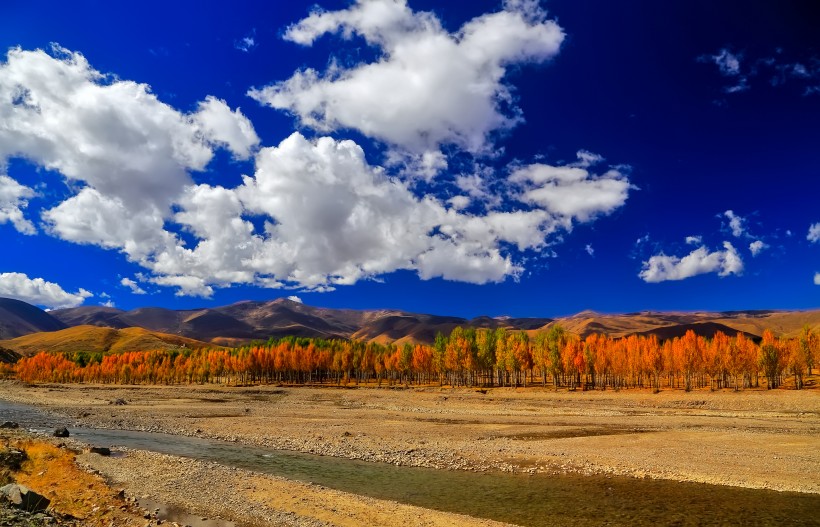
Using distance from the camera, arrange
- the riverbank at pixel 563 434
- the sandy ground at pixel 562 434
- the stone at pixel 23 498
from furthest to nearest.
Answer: the riverbank at pixel 563 434, the sandy ground at pixel 562 434, the stone at pixel 23 498

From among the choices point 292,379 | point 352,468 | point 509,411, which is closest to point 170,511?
point 352,468

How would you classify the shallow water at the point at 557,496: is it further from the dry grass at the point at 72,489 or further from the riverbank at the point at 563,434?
the dry grass at the point at 72,489

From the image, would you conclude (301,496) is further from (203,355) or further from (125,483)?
(203,355)

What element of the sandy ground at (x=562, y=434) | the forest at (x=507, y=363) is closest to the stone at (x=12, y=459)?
the sandy ground at (x=562, y=434)

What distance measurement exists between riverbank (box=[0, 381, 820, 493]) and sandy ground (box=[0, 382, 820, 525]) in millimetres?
109

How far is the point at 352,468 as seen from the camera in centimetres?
3212

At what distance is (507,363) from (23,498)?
386ft

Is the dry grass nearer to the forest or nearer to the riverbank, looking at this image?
the riverbank

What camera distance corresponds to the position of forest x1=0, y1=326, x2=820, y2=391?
110 meters

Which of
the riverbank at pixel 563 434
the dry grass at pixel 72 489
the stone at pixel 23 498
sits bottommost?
the riverbank at pixel 563 434

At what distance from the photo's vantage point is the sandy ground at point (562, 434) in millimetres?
31734

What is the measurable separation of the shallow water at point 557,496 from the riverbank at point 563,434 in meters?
2.14

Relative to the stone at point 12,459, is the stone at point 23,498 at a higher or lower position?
higher

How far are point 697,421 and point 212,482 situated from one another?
58.0m
